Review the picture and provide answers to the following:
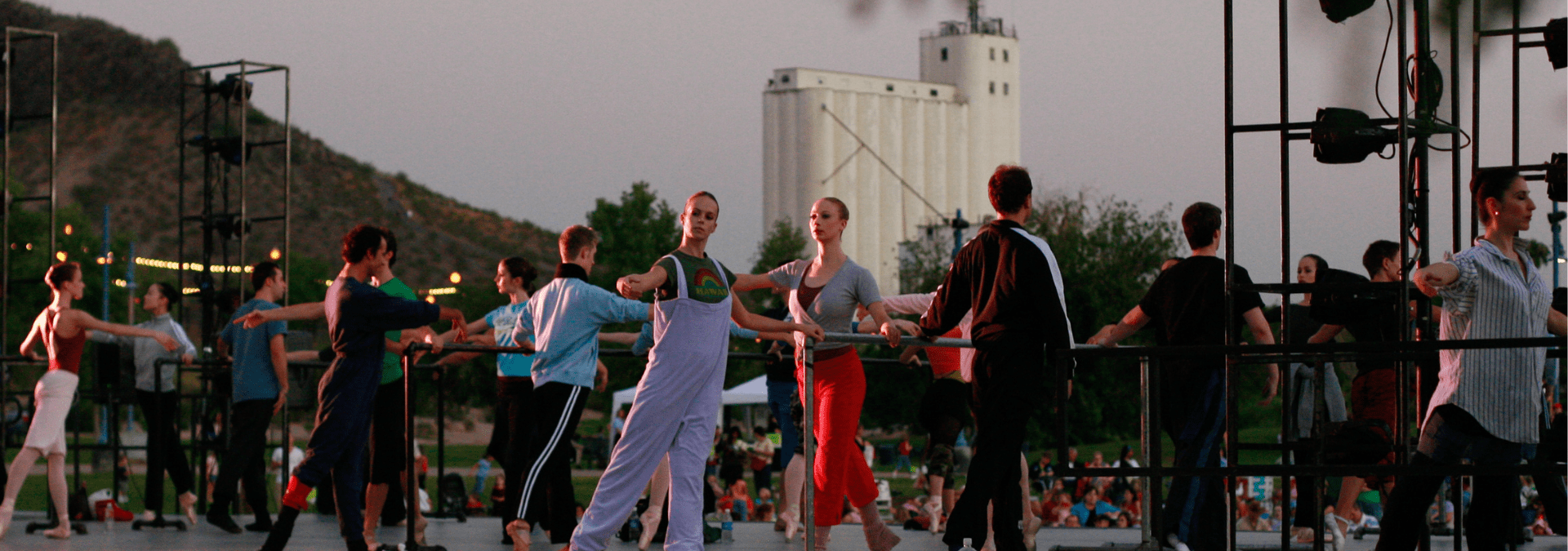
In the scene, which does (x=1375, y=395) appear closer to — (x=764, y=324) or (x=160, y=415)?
(x=764, y=324)

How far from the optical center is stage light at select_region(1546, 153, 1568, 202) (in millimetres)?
7496

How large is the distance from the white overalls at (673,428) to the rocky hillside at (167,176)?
84917 mm

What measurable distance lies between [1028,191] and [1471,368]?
5.85 feet

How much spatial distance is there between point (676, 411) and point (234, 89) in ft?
38.9

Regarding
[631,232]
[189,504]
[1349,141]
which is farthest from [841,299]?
Result: [631,232]

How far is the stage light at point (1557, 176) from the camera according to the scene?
7496 mm

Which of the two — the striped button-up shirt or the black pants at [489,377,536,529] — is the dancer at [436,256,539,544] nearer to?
the black pants at [489,377,536,529]

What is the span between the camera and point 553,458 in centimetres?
705

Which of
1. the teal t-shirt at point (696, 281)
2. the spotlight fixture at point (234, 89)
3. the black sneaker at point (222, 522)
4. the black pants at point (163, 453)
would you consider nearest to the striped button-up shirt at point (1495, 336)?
the teal t-shirt at point (696, 281)

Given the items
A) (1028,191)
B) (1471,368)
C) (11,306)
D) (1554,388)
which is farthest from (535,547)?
(11,306)

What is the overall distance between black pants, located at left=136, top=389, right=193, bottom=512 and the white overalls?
5154mm

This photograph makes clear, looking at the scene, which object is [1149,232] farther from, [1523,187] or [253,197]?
[253,197]

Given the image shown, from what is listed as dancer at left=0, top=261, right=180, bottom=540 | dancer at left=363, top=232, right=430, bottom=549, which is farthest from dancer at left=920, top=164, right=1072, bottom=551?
dancer at left=0, top=261, right=180, bottom=540

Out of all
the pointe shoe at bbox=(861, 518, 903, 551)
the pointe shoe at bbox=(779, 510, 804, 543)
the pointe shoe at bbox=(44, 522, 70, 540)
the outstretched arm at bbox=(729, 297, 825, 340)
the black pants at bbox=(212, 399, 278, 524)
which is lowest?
the pointe shoe at bbox=(44, 522, 70, 540)
